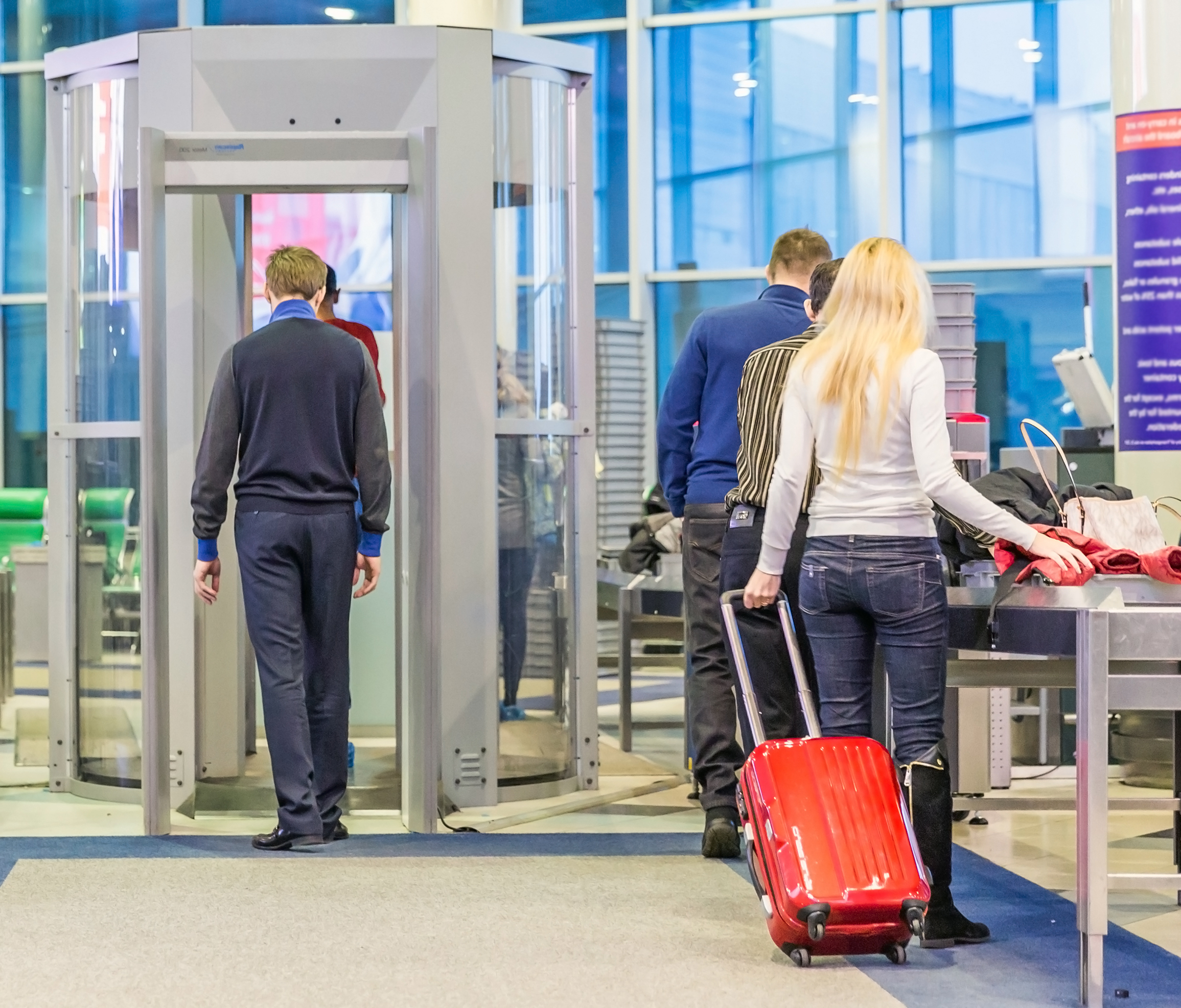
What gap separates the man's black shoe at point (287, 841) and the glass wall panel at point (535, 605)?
101 centimetres

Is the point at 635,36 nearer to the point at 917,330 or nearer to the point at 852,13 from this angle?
the point at 852,13

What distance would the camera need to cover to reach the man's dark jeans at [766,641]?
3.92 m

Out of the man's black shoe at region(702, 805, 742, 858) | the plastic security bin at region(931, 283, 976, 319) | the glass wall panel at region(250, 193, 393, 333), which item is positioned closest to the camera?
the man's black shoe at region(702, 805, 742, 858)

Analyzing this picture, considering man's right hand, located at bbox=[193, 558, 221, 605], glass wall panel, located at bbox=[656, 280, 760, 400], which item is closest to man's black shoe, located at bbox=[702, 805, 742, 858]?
man's right hand, located at bbox=[193, 558, 221, 605]

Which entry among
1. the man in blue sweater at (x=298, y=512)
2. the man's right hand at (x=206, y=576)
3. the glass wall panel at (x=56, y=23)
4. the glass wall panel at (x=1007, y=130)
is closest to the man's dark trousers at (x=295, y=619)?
the man in blue sweater at (x=298, y=512)

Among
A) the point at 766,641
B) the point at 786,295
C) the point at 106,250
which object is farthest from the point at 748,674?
the point at 106,250

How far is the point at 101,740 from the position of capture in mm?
5312

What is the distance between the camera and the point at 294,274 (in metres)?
4.40

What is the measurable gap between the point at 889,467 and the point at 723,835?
1402mm

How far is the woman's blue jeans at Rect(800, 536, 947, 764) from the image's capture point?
3150mm

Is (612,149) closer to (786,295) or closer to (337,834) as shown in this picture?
(786,295)

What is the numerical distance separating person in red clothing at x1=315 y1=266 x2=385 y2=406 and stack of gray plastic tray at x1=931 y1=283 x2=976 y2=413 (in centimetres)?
180

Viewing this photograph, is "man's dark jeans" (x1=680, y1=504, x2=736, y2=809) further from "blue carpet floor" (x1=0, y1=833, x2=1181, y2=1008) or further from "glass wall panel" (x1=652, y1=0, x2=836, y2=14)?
"glass wall panel" (x1=652, y1=0, x2=836, y2=14)

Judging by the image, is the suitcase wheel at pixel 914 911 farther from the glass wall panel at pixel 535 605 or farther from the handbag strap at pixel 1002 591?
the glass wall panel at pixel 535 605
